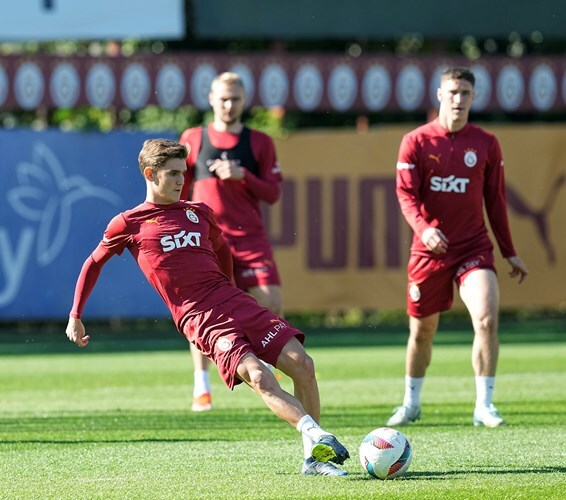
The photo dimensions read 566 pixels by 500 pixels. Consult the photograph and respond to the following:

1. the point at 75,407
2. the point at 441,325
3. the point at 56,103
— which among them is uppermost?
the point at 56,103

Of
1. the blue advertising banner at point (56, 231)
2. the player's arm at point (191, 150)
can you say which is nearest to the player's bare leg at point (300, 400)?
the player's arm at point (191, 150)

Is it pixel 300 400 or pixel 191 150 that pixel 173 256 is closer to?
pixel 300 400

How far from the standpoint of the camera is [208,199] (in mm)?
10344

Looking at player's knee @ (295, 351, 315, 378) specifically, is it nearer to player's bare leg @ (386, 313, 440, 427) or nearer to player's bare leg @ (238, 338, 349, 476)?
player's bare leg @ (238, 338, 349, 476)

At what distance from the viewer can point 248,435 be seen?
8.82 metres

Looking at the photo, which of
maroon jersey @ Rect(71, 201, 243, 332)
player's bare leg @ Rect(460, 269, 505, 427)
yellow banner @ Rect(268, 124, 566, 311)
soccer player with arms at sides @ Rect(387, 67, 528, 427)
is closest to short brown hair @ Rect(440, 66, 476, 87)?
soccer player with arms at sides @ Rect(387, 67, 528, 427)

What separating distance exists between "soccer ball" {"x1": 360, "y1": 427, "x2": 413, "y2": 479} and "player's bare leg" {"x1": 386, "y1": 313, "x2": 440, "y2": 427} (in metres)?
2.32

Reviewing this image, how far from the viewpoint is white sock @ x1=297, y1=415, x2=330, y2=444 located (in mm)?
6781

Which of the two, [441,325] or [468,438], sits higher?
[468,438]

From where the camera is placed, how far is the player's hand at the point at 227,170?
9945 millimetres

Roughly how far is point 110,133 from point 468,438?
1230 cm

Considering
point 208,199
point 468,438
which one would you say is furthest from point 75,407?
point 468,438

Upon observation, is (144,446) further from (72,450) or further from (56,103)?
(56,103)

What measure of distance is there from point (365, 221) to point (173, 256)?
12973 millimetres
